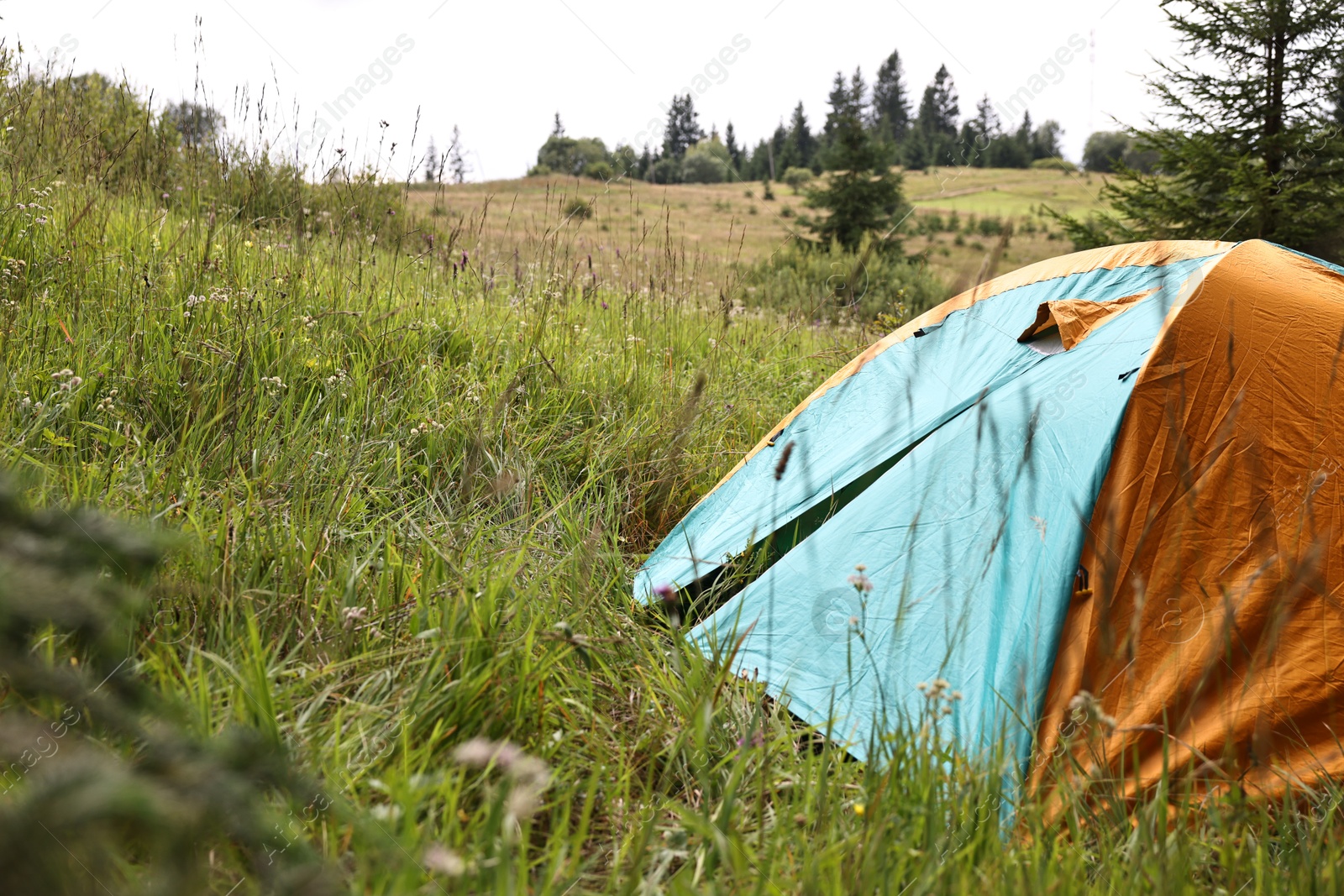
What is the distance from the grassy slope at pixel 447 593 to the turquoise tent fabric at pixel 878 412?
0.86 feet

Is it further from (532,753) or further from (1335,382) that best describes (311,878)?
(1335,382)

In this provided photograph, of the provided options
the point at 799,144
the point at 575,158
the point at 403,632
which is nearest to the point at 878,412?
the point at 403,632

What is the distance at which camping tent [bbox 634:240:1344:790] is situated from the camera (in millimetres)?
1889

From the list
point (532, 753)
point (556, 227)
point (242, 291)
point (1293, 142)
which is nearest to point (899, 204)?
point (1293, 142)

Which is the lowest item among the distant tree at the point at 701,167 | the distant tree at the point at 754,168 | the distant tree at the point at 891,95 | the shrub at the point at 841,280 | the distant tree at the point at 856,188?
the shrub at the point at 841,280

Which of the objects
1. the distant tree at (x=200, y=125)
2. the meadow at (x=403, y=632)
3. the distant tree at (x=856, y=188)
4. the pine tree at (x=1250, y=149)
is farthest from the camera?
the distant tree at (x=856, y=188)

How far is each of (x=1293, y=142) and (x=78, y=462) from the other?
13.2 m

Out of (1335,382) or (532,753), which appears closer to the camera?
(532,753)

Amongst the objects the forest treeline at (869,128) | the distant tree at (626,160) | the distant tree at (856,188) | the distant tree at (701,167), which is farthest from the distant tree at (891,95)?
the distant tree at (626,160)

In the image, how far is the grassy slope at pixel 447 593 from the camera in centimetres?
129

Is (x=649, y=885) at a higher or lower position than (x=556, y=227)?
lower

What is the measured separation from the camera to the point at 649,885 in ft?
4.05

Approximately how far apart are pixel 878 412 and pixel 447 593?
69.3 inches

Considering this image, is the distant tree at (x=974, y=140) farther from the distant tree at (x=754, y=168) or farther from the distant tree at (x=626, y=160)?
the distant tree at (x=754, y=168)
